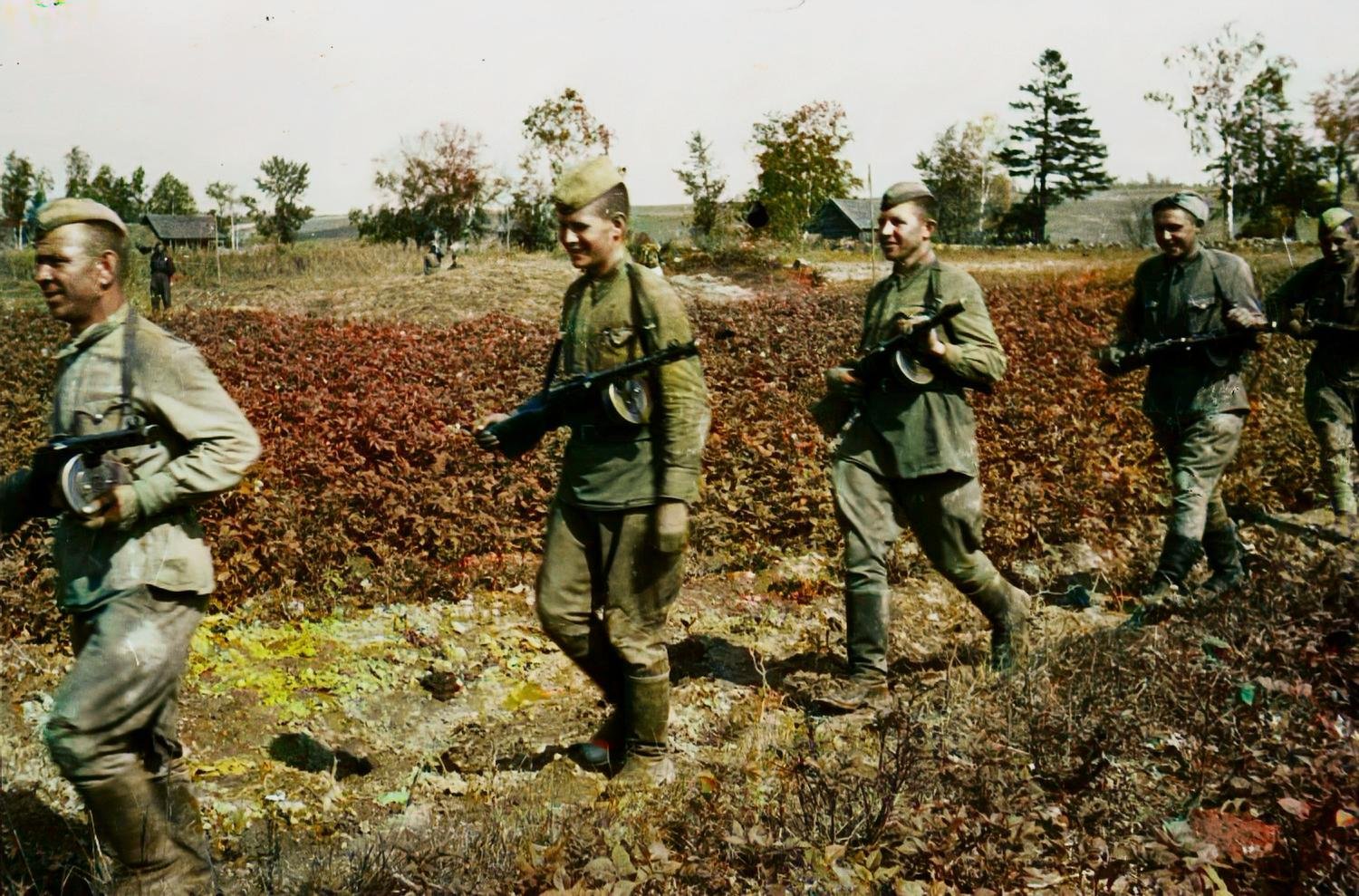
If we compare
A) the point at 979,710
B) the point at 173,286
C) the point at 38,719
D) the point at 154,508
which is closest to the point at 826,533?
the point at 979,710

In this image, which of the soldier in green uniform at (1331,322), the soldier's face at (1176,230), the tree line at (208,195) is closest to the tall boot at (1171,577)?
the soldier's face at (1176,230)

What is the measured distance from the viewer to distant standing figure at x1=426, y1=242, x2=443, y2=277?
23.7 meters

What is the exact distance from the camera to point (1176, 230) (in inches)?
258

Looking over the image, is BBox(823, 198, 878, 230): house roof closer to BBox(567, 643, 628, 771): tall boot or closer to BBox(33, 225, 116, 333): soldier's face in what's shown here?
BBox(567, 643, 628, 771): tall boot

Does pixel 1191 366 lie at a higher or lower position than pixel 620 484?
higher

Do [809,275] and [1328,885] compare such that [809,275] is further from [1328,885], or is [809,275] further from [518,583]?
[1328,885]

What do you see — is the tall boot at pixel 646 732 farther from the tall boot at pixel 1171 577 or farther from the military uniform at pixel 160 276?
the military uniform at pixel 160 276

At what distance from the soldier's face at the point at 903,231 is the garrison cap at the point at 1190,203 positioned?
72.6 inches

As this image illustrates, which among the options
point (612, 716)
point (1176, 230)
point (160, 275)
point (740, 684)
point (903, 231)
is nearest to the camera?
point (612, 716)

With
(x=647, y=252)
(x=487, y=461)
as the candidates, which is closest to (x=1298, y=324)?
(x=487, y=461)

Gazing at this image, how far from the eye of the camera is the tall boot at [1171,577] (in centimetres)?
657

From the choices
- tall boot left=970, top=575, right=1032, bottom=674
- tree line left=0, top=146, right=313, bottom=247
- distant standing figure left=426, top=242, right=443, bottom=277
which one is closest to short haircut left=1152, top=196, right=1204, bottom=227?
tall boot left=970, top=575, right=1032, bottom=674

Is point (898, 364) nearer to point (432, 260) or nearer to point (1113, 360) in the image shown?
point (1113, 360)

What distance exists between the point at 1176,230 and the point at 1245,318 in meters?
0.57
